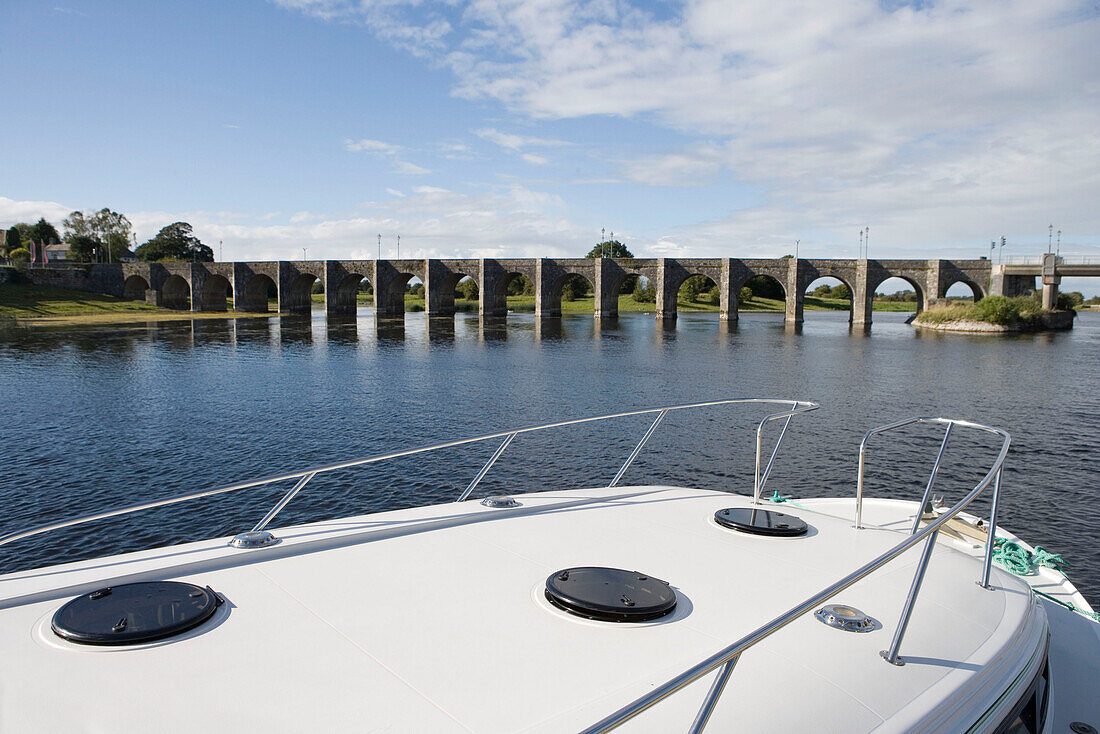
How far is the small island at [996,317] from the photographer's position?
6125 cm

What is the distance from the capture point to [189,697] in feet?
9.72

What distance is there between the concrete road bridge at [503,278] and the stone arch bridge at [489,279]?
12 centimetres

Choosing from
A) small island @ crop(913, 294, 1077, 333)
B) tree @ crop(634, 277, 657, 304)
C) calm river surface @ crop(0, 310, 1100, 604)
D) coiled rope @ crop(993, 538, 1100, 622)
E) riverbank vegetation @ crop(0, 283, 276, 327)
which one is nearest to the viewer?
coiled rope @ crop(993, 538, 1100, 622)

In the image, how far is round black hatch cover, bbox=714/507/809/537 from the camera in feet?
17.3

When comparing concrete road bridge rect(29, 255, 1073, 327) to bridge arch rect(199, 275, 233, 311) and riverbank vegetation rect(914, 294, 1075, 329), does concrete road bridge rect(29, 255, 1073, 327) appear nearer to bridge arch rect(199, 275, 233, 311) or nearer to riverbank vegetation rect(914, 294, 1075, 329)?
bridge arch rect(199, 275, 233, 311)

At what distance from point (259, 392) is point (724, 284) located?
5817 cm

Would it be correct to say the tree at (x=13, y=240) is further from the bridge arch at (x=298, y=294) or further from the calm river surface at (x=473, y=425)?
the calm river surface at (x=473, y=425)

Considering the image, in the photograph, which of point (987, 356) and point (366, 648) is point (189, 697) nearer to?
point (366, 648)

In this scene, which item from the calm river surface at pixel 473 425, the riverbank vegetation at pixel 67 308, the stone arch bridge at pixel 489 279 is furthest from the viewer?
the stone arch bridge at pixel 489 279

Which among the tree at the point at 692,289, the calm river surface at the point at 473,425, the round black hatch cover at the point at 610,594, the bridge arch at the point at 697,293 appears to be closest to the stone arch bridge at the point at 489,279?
the calm river surface at the point at 473,425

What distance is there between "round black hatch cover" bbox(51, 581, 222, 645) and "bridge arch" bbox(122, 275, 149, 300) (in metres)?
108

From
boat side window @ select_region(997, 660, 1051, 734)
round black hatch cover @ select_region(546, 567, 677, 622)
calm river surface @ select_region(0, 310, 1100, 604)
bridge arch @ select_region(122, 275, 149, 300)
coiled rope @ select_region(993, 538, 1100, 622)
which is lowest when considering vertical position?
calm river surface @ select_region(0, 310, 1100, 604)

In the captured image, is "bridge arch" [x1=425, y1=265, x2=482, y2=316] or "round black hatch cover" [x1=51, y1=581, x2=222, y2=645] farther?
"bridge arch" [x1=425, y1=265, x2=482, y2=316]

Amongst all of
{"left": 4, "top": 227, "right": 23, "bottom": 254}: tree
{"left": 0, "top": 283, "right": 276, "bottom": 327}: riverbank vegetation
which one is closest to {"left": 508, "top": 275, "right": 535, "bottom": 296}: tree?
{"left": 0, "top": 283, "right": 276, "bottom": 327}: riverbank vegetation
